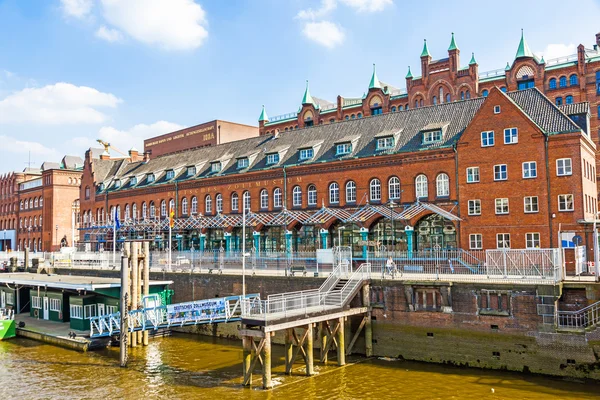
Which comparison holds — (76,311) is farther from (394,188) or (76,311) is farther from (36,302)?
(394,188)

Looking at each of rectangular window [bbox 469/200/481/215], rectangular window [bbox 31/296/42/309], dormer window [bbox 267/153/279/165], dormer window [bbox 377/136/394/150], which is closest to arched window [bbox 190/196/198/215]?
dormer window [bbox 267/153/279/165]

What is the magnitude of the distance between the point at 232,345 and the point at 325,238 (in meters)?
13.6

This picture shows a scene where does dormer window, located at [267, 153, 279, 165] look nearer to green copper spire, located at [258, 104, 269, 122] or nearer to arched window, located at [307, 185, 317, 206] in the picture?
arched window, located at [307, 185, 317, 206]

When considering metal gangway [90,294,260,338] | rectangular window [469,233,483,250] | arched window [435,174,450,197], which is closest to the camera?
metal gangway [90,294,260,338]

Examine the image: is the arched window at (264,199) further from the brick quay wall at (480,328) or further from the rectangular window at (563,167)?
the rectangular window at (563,167)

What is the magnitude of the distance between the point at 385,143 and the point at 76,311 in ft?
82.1

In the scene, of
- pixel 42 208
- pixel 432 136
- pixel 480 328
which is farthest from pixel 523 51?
pixel 42 208

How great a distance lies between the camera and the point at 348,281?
92.4 ft

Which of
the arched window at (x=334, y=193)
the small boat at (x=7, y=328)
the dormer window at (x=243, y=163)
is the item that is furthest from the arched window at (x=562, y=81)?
the small boat at (x=7, y=328)

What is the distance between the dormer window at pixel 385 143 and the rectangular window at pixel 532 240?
12.4m

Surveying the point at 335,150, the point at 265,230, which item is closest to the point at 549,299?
the point at 335,150

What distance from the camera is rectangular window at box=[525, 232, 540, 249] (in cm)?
3335

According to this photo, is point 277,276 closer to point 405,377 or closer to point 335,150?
point 405,377

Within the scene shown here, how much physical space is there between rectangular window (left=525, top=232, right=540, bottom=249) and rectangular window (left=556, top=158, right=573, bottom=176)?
3.98 metres
